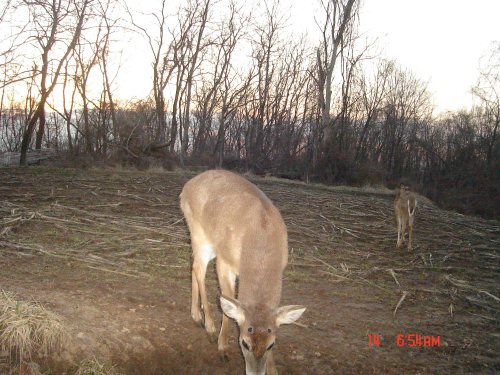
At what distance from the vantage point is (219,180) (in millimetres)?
5918

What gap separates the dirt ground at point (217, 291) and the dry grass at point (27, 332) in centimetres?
15

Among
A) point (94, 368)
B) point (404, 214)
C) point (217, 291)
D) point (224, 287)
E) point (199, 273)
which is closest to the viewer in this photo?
point (94, 368)

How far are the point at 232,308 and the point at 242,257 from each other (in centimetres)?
77

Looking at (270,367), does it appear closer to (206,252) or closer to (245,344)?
(245,344)

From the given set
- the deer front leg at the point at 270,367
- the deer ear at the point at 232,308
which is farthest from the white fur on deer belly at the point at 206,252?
the deer ear at the point at 232,308

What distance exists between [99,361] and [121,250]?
12.4 ft

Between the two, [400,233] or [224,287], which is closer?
[224,287]

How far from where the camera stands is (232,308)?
3764 millimetres

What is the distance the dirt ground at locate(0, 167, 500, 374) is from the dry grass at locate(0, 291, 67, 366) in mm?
149

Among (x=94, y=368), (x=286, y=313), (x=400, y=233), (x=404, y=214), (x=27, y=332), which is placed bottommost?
(x=94, y=368)

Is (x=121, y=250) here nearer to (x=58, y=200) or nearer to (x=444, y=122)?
(x=58, y=200)

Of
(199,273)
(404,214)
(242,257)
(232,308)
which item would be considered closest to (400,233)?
(404,214)
